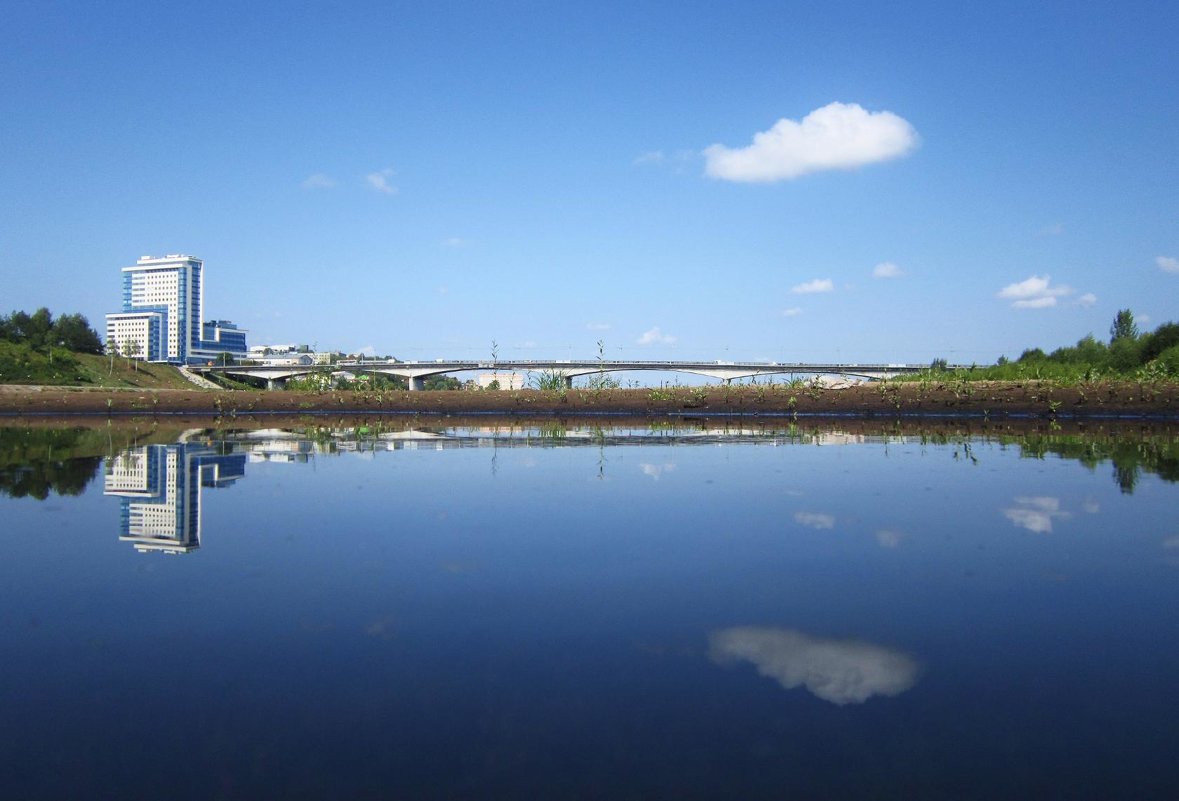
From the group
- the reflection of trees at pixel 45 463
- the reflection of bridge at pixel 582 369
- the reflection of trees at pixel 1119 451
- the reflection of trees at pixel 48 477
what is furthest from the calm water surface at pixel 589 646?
the reflection of bridge at pixel 582 369

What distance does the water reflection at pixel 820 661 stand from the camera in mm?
4352

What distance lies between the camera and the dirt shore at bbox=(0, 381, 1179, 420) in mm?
28953

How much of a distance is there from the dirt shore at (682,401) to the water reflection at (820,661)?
88.0 feet

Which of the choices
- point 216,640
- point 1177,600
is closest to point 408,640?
point 216,640

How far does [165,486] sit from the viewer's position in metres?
11.3

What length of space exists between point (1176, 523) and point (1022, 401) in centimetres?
2301

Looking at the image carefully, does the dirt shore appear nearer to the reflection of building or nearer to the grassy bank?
the grassy bank

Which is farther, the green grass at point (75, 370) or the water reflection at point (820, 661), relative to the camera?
the green grass at point (75, 370)

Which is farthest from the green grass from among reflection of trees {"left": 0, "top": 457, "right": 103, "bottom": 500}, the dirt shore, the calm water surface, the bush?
the bush

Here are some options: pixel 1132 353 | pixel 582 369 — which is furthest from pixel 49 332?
pixel 1132 353

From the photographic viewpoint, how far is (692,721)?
394 cm

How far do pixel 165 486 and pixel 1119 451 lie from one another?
17.0 m

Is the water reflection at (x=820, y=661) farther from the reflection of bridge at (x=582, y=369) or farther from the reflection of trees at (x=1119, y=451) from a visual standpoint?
the reflection of bridge at (x=582, y=369)

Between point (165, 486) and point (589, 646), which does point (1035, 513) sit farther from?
point (165, 486)
